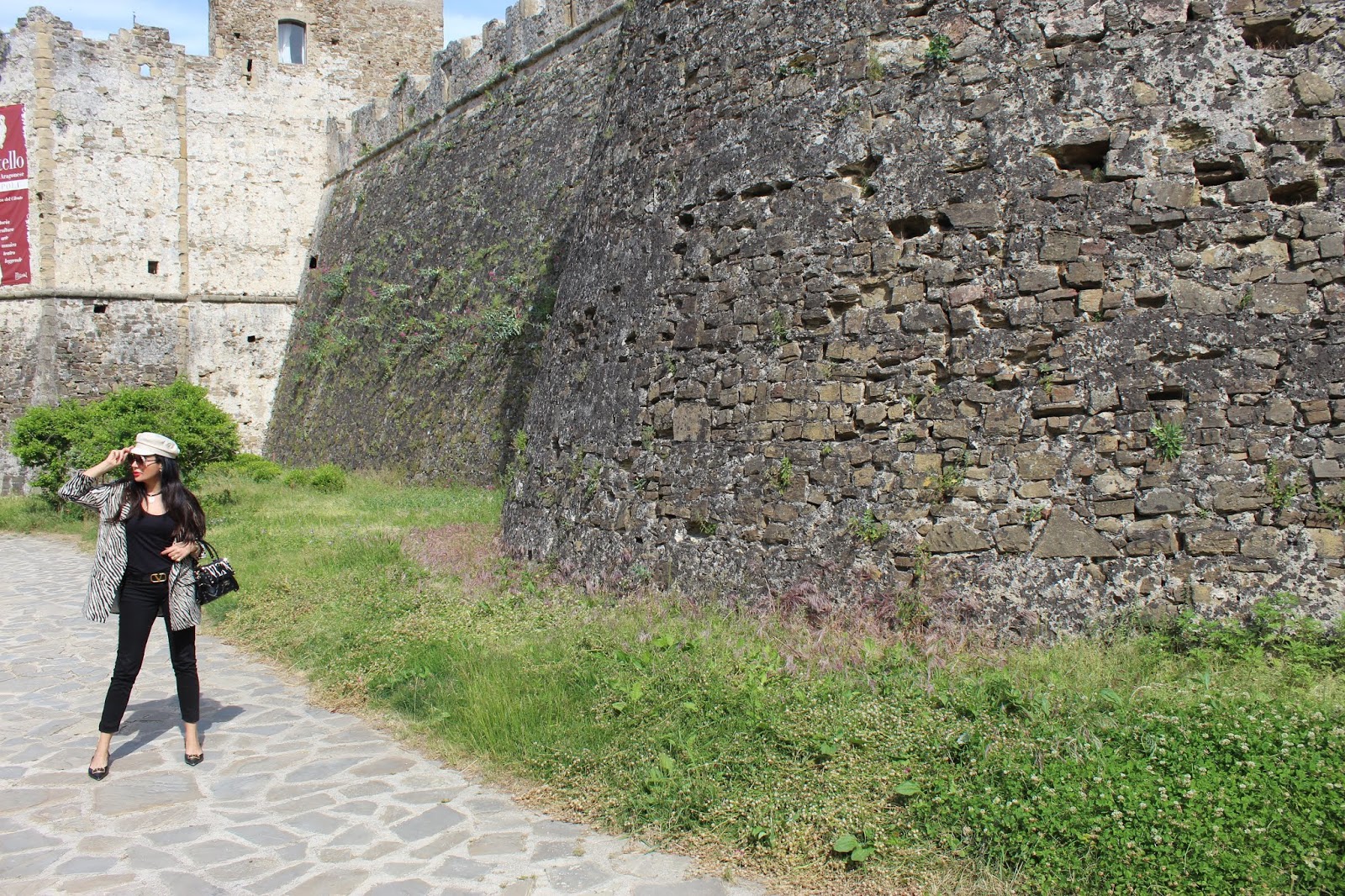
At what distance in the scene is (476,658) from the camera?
19.4 ft

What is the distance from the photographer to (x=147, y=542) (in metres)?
5.18

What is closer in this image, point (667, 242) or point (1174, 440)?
point (1174, 440)

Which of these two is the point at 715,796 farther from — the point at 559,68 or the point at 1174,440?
the point at 559,68

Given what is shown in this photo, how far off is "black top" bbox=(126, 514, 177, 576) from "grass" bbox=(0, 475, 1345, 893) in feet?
4.89

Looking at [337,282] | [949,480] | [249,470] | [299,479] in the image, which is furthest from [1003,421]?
[337,282]

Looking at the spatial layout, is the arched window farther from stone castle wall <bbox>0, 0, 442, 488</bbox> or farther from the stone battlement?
the stone battlement

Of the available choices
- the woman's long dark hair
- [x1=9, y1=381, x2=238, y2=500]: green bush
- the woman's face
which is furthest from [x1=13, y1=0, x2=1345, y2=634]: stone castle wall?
[x1=9, y1=381, x2=238, y2=500]: green bush

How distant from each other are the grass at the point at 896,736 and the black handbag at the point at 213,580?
1.12m

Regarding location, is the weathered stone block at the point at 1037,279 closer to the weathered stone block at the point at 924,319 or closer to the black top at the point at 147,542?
the weathered stone block at the point at 924,319

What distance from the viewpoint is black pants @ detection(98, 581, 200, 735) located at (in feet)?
16.5

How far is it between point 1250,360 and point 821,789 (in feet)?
10.0

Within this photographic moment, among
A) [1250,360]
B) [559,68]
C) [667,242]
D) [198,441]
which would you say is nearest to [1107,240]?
[1250,360]

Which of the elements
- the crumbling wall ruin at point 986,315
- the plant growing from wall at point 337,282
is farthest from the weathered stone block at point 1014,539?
the plant growing from wall at point 337,282

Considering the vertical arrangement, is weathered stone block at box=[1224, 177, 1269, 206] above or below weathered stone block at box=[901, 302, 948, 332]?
above
